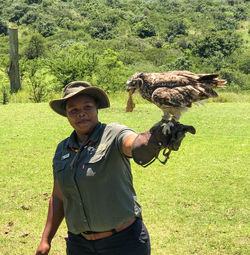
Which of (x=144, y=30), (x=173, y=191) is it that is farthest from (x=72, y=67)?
(x=144, y=30)

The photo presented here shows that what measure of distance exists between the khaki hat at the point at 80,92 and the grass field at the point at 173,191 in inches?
97.6

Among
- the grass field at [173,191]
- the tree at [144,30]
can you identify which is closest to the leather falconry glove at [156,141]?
the grass field at [173,191]

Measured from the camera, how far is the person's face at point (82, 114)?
2730mm

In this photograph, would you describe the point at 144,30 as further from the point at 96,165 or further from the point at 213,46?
the point at 96,165

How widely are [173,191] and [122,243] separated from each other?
4256 millimetres

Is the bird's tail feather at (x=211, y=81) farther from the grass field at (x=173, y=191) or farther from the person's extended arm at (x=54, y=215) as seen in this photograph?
the grass field at (x=173, y=191)

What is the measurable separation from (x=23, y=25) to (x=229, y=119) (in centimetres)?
7403

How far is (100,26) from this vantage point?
7956cm

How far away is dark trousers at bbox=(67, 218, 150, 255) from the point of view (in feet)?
8.49

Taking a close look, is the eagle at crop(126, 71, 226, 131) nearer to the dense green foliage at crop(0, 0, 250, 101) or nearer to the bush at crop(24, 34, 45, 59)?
the dense green foliage at crop(0, 0, 250, 101)

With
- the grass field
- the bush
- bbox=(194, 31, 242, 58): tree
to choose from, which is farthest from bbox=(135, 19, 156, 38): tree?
the grass field

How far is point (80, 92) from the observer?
2.74 m

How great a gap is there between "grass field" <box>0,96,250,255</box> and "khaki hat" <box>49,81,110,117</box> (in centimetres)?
248

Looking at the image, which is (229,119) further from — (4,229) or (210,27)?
(210,27)
